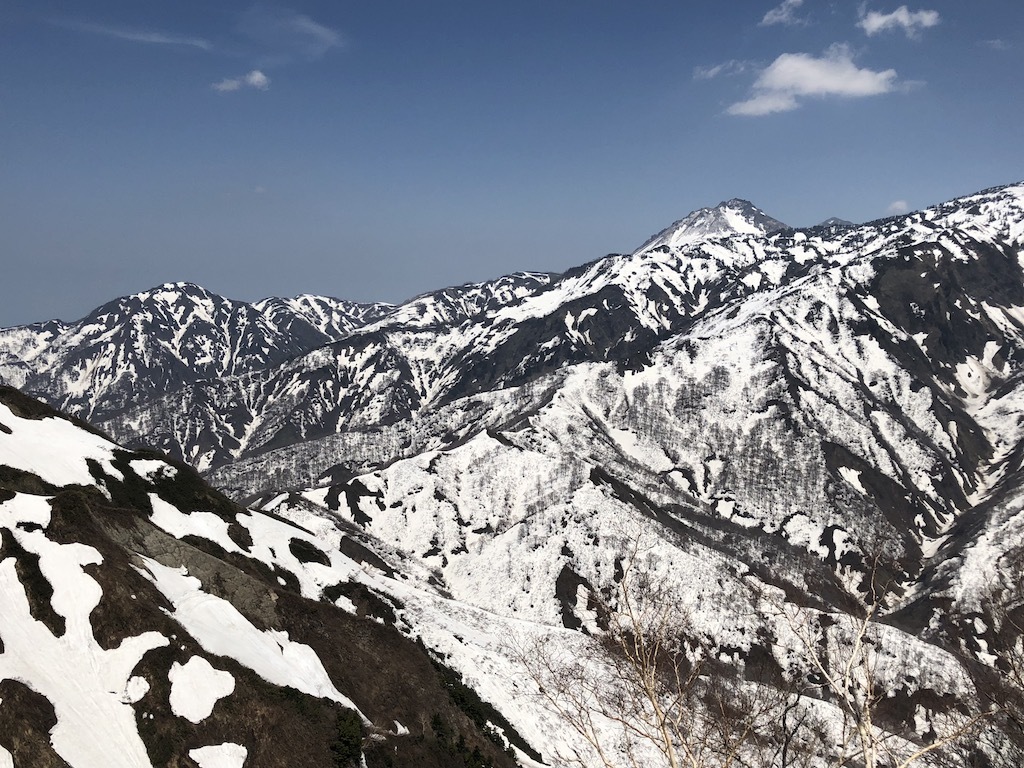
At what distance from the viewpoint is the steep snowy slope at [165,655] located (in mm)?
36938

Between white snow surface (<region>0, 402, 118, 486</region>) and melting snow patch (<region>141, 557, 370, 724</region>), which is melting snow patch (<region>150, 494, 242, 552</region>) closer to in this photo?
white snow surface (<region>0, 402, 118, 486</region>)

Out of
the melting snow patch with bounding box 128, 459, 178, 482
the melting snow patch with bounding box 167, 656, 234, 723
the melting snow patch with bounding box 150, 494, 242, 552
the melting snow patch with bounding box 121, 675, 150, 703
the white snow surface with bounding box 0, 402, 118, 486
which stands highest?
the white snow surface with bounding box 0, 402, 118, 486

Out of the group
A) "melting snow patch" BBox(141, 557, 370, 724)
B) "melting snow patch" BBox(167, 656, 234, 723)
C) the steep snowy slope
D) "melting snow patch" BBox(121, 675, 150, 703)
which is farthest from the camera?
"melting snow patch" BBox(141, 557, 370, 724)

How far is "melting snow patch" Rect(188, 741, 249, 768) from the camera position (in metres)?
37.2

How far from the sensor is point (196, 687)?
40781 millimetres

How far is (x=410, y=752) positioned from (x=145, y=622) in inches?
893

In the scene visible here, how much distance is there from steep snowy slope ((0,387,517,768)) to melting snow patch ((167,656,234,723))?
98mm

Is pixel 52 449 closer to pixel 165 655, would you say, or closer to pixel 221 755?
pixel 165 655

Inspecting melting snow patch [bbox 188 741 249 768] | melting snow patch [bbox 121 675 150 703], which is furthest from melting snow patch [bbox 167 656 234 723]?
melting snow patch [bbox 188 741 249 768]

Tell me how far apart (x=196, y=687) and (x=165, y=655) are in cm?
307

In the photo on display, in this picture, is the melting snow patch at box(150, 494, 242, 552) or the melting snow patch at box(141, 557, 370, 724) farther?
the melting snow patch at box(150, 494, 242, 552)

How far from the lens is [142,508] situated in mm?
69000

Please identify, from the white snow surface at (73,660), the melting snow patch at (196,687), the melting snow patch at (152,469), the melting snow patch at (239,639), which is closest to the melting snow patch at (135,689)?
the white snow surface at (73,660)

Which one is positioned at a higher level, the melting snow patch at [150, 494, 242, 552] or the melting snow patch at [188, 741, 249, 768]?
the melting snow patch at [150, 494, 242, 552]
